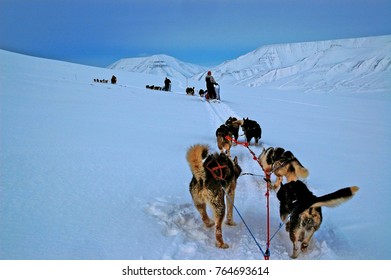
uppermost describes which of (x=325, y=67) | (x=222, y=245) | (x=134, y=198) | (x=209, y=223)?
(x=325, y=67)

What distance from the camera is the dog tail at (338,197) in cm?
221

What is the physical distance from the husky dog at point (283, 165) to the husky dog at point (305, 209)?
79 cm

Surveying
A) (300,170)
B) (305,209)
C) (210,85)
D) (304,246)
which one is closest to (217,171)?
(305,209)

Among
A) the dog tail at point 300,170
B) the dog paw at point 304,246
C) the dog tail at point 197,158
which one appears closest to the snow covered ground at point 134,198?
the dog paw at point 304,246

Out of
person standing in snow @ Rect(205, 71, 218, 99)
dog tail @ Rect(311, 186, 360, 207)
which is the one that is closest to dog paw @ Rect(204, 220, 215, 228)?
dog tail @ Rect(311, 186, 360, 207)

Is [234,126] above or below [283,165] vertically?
above

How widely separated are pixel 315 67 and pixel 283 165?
8823 cm

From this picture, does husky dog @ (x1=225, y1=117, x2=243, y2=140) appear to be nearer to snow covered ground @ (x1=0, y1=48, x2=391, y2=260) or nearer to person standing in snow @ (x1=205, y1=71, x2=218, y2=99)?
snow covered ground @ (x1=0, y1=48, x2=391, y2=260)

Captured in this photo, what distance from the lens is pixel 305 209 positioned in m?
2.43

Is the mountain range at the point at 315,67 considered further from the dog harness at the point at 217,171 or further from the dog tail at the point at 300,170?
the dog harness at the point at 217,171

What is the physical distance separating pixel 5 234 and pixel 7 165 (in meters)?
1.19

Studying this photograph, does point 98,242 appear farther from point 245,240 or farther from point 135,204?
point 245,240

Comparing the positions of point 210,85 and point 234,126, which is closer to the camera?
point 234,126

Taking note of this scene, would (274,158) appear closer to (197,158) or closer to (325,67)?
(197,158)
